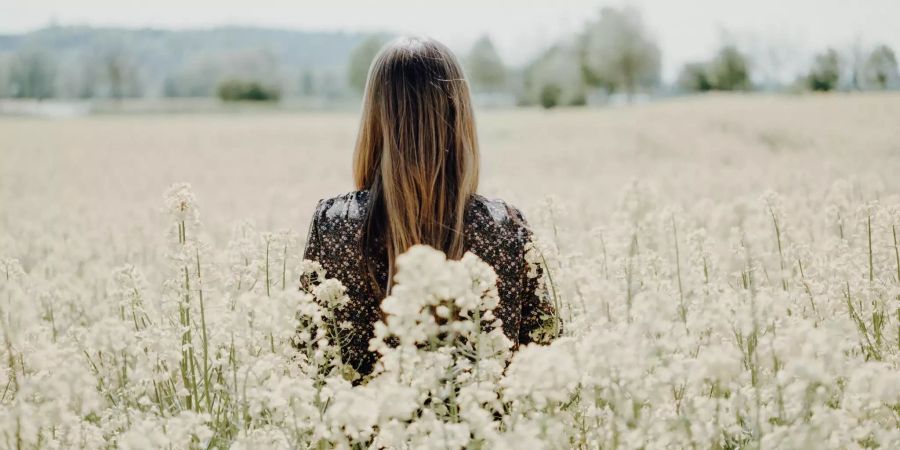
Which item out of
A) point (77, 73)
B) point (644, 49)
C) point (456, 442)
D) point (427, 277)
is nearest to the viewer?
point (427, 277)

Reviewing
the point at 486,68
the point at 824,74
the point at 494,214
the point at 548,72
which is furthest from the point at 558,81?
the point at 494,214

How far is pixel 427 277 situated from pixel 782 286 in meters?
3.05

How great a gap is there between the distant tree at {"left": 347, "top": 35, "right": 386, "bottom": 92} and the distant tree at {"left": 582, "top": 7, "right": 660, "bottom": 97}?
28.1m

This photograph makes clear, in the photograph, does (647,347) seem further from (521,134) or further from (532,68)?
(532,68)

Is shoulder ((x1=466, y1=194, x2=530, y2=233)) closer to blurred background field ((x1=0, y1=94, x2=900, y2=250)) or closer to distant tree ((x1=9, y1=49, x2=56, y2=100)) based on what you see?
blurred background field ((x1=0, y1=94, x2=900, y2=250))

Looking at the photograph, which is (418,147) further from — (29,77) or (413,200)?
(29,77)

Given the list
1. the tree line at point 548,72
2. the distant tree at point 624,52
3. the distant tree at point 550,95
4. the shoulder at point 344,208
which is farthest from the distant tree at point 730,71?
the shoulder at point 344,208

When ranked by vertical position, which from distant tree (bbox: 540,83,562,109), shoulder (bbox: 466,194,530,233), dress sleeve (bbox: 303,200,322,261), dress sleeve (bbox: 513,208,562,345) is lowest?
dress sleeve (bbox: 513,208,562,345)

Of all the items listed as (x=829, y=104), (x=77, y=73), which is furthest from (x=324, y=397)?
(x=77, y=73)

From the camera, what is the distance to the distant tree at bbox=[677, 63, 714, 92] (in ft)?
254

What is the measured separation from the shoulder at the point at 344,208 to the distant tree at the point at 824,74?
180ft

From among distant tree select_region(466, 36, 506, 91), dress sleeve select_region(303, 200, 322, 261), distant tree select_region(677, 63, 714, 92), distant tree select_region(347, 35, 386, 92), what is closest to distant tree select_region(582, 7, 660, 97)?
distant tree select_region(677, 63, 714, 92)

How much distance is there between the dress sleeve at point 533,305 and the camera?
136 inches

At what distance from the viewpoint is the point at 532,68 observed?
88062 millimetres
